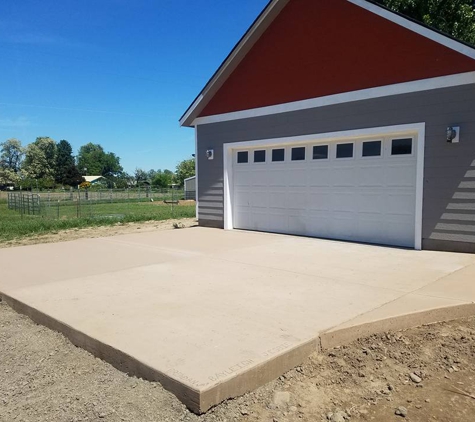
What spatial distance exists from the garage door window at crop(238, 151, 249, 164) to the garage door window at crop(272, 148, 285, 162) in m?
0.90

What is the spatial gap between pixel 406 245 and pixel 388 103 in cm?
278

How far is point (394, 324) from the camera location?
3588mm

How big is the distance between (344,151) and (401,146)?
125cm

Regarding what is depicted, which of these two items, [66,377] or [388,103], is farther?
[388,103]

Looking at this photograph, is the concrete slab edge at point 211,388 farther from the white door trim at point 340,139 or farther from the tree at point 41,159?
the tree at point 41,159

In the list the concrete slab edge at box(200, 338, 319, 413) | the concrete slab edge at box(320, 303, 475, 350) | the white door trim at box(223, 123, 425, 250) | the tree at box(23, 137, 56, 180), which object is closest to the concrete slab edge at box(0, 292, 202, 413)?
the concrete slab edge at box(200, 338, 319, 413)

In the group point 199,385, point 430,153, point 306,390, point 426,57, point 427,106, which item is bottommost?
point 306,390

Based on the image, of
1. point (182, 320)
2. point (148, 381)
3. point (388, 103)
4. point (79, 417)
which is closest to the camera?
point (79, 417)

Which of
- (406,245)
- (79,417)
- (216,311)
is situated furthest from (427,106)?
(79,417)

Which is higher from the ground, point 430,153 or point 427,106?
point 427,106

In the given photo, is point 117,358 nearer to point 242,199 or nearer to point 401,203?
point 401,203

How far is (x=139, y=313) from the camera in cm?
394

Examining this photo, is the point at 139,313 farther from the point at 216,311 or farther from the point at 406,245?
the point at 406,245

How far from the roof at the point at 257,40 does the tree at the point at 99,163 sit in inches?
4424
